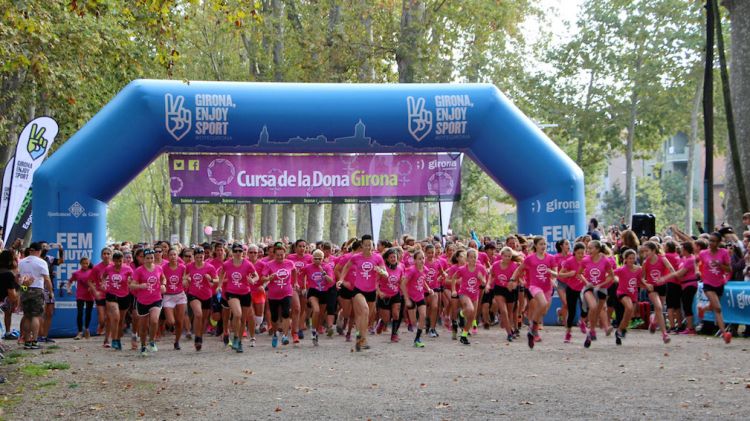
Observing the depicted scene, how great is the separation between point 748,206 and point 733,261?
4847mm

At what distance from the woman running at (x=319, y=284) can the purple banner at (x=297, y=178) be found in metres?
2.47

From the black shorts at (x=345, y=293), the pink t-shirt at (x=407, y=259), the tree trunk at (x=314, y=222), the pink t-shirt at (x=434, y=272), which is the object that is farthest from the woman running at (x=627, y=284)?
the tree trunk at (x=314, y=222)

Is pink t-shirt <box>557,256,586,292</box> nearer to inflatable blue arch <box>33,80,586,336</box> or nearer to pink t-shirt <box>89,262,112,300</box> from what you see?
inflatable blue arch <box>33,80,586,336</box>

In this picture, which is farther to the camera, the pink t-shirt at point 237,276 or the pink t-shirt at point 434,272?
the pink t-shirt at point 434,272

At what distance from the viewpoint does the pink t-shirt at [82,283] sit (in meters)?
18.3

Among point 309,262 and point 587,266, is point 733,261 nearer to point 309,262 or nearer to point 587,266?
point 587,266

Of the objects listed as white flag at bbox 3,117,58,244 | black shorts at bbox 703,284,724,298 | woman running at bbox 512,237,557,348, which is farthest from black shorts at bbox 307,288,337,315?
white flag at bbox 3,117,58,244

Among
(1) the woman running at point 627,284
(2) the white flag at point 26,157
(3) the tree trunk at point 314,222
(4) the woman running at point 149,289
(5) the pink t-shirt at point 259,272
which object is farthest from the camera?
(3) the tree trunk at point 314,222

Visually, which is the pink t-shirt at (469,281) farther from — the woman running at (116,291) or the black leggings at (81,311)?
the black leggings at (81,311)

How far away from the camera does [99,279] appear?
1720 centimetres

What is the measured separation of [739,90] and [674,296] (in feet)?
20.5

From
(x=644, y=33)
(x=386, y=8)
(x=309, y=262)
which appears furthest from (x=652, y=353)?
(x=644, y=33)

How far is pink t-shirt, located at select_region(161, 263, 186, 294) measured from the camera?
1600cm

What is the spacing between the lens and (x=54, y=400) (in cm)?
1073
